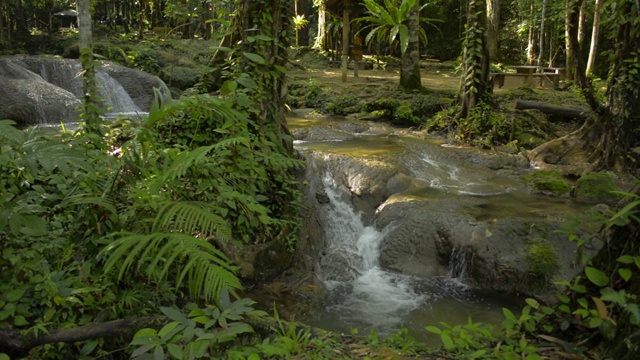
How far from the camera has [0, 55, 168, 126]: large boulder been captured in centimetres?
991

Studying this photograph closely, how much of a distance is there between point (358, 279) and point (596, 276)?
3.66 m

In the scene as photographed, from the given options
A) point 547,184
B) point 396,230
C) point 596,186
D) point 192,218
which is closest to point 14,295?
point 192,218

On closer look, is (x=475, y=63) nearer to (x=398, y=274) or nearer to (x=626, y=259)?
(x=398, y=274)

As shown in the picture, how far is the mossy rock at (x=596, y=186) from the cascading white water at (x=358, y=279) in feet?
11.2

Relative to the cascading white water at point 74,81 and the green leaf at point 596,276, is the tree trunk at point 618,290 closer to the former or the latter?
the green leaf at point 596,276

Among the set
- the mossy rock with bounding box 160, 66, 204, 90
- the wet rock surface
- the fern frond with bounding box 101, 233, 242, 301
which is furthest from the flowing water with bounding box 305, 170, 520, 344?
the mossy rock with bounding box 160, 66, 204, 90

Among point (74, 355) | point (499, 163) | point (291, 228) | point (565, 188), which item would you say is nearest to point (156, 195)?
point (74, 355)

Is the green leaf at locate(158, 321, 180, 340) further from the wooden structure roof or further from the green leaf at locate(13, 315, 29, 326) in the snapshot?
the wooden structure roof

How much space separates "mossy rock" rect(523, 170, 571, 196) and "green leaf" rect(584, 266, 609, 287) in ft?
18.1

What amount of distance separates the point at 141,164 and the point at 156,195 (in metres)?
0.28

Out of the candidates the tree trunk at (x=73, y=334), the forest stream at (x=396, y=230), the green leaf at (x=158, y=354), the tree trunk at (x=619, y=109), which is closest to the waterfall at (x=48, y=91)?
the forest stream at (x=396, y=230)

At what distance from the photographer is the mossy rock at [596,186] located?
7.16 meters

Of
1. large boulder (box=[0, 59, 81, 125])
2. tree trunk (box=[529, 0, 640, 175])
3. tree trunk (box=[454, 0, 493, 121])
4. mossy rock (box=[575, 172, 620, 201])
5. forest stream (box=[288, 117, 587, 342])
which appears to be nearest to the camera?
forest stream (box=[288, 117, 587, 342])

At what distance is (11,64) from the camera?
11.6m
